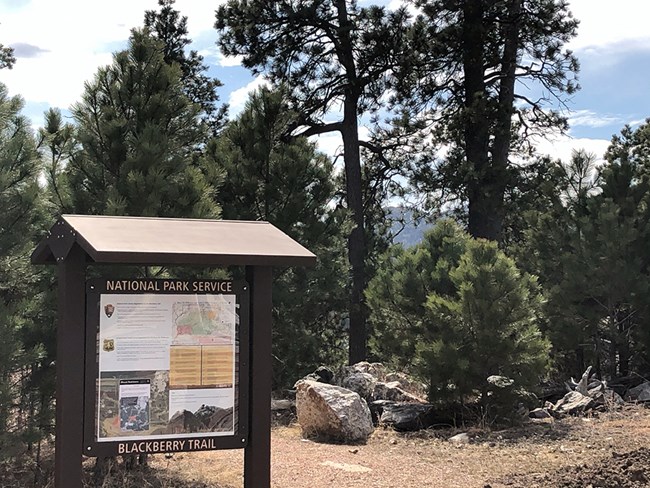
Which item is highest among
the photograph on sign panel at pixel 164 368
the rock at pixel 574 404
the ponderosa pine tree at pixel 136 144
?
the ponderosa pine tree at pixel 136 144

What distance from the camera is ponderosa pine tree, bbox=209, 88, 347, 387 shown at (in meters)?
10.9

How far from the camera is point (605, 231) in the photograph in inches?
446

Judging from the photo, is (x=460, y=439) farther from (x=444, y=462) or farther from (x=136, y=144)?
(x=136, y=144)

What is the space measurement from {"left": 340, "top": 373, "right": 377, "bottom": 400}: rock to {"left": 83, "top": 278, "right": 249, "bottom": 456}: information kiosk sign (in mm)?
6200

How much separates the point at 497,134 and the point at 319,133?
4.34 m

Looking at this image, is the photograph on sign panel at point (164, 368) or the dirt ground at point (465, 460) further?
the dirt ground at point (465, 460)

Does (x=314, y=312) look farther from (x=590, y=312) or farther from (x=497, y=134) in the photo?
(x=497, y=134)

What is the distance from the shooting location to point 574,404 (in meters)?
9.53

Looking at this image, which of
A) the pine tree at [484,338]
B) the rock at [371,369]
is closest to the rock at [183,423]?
the pine tree at [484,338]

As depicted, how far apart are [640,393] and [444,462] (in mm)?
5109

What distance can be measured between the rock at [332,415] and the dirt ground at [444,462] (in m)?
0.21

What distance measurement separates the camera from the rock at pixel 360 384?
10383 mm

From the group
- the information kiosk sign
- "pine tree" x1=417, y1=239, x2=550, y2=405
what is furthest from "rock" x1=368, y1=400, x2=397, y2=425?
the information kiosk sign

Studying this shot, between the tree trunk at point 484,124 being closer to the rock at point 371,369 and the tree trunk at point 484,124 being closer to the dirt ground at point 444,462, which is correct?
the rock at point 371,369
